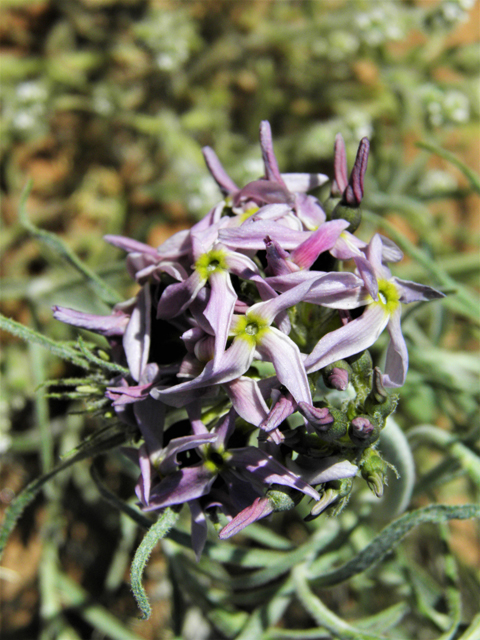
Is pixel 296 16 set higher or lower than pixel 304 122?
higher

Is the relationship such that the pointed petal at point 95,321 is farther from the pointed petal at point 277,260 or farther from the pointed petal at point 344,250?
the pointed petal at point 344,250

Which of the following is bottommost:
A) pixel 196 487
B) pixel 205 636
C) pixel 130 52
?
pixel 205 636

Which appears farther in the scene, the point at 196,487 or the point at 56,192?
the point at 56,192

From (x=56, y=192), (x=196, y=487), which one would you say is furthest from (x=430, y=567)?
(x=56, y=192)

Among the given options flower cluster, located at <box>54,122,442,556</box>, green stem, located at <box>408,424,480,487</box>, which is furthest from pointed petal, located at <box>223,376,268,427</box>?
green stem, located at <box>408,424,480,487</box>

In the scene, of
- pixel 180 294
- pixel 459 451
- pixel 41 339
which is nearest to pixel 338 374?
pixel 180 294

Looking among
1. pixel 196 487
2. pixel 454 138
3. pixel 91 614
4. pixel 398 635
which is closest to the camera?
pixel 196 487

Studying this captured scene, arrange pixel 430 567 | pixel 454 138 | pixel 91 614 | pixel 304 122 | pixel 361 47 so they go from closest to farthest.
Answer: pixel 91 614 < pixel 430 567 < pixel 361 47 < pixel 304 122 < pixel 454 138

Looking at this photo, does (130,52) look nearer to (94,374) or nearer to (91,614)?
(94,374)
